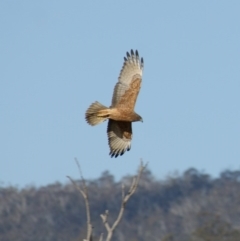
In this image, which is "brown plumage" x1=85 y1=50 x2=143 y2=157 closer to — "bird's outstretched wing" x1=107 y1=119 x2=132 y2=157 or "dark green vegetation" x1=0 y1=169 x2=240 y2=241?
"bird's outstretched wing" x1=107 y1=119 x2=132 y2=157

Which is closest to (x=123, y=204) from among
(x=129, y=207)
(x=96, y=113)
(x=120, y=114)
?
(x=120, y=114)

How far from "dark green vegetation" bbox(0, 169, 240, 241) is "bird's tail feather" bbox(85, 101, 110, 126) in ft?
94.3

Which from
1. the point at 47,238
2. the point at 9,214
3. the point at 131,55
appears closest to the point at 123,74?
the point at 131,55

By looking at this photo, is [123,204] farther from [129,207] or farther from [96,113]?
[129,207]

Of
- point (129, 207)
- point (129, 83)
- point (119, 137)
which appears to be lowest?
point (119, 137)

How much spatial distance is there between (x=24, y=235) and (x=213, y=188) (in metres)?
14.9

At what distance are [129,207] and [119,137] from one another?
41.3m

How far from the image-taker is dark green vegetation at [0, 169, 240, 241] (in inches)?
1751

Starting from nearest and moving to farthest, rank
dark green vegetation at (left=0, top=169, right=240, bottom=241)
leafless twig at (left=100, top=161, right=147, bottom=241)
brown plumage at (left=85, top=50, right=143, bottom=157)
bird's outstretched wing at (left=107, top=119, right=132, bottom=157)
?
1. leafless twig at (left=100, top=161, right=147, bottom=241)
2. brown plumage at (left=85, top=50, right=143, bottom=157)
3. bird's outstretched wing at (left=107, top=119, right=132, bottom=157)
4. dark green vegetation at (left=0, top=169, right=240, bottom=241)

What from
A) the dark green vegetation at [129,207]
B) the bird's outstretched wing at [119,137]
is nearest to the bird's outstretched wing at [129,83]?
the bird's outstretched wing at [119,137]

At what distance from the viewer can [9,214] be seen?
163ft

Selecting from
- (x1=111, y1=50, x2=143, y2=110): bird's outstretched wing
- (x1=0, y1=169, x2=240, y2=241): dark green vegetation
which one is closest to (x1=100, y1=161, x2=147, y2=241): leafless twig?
(x1=111, y1=50, x2=143, y2=110): bird's outstretched wing

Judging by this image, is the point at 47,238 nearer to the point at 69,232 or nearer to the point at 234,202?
the point at 69,232

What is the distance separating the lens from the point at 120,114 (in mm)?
9500
